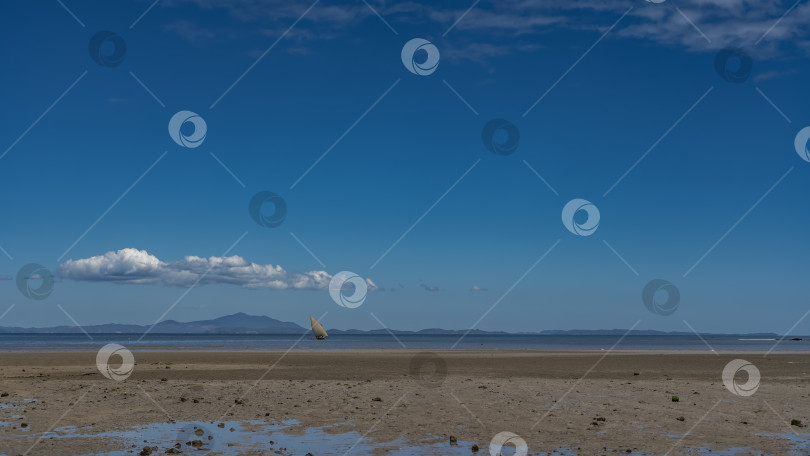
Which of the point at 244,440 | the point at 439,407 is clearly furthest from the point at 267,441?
the point at 439,407

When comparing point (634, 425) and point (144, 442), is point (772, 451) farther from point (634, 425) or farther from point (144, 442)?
point (144, 442)

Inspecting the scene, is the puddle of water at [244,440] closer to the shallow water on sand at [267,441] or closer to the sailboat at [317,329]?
the shallow water on sand at [267,441]

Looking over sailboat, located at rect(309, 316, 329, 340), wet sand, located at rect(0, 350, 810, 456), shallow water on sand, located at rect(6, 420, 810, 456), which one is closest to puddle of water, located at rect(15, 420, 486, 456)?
shallow water on sand, located at rect(6, 420, 810, 456)

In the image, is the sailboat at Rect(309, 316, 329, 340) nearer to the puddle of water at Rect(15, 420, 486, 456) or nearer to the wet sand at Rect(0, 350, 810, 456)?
the wet sand at Rect(0, 350, 810, 456)

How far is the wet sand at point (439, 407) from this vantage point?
1353 cm

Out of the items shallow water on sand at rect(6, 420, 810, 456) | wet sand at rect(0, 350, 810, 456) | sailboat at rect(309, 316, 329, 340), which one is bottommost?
shallow water on sand at rect(6, 420, 810, 456)

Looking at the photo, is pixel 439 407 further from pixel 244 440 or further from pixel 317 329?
pixel 317 329

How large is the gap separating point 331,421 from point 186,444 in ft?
13.1

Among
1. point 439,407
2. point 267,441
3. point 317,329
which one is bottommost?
point 267,441

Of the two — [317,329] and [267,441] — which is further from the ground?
[317,329]

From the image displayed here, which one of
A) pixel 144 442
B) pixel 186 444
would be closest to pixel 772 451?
pixel 186 444

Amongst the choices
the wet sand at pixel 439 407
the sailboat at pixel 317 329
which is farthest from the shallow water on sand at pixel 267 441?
the sailboat at pixel 317 329

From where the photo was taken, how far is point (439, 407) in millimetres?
18281

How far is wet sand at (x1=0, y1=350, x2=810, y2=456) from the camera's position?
1353cm
